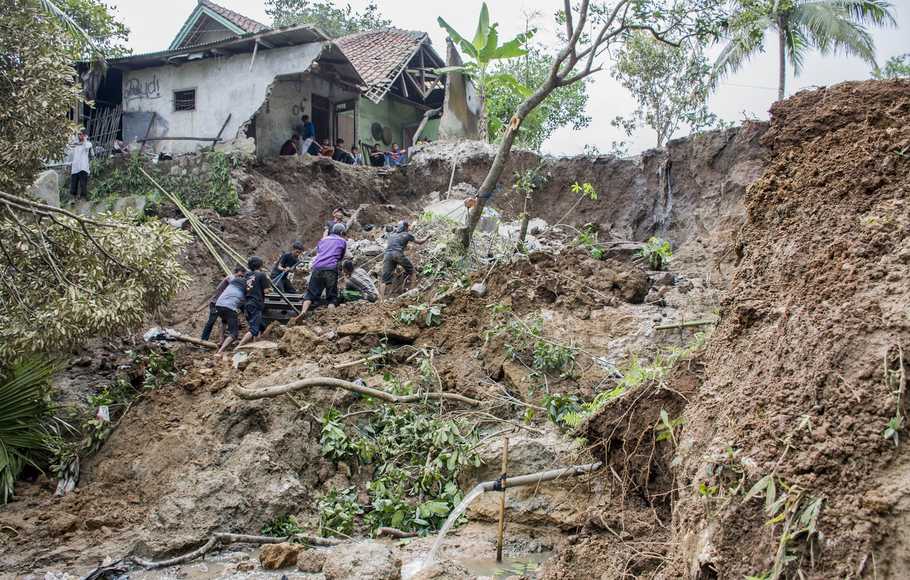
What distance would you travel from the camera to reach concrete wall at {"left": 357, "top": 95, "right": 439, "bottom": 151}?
70.5 feet

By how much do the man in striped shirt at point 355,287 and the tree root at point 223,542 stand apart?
557 cm

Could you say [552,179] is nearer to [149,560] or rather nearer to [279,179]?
[279,179]

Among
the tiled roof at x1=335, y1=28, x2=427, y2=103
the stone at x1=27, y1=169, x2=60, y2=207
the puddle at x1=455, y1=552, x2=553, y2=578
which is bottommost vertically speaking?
the puddle at x1=455, y1=552, x2=553, y2=578

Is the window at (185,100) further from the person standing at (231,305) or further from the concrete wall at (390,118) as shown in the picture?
the person standing at (231,305)

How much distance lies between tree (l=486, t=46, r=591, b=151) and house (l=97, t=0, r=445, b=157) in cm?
206

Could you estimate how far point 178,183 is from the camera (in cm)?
1664

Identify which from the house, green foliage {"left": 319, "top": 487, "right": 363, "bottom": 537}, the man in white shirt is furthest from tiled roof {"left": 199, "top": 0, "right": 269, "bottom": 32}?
green foliage {"left": 319, "top": 487, "right": 363, "bottom": 537}

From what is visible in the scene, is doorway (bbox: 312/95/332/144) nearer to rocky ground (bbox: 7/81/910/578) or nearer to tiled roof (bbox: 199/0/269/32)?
tiled roof (bbox: 199/0/269/32)

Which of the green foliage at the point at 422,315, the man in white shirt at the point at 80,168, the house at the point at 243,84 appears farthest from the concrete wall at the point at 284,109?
the green foliage at the point at 422,315

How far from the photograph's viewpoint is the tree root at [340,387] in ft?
26.3

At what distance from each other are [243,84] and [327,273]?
799 centimetres

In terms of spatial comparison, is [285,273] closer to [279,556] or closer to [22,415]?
[22,415]

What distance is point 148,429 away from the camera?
341 inches

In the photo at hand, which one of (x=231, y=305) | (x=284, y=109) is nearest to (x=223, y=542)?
(x=231, y=305)
